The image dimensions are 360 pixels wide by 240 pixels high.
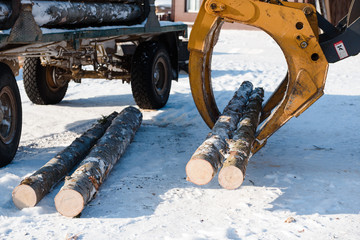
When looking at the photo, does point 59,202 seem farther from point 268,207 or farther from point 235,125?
point 235,125

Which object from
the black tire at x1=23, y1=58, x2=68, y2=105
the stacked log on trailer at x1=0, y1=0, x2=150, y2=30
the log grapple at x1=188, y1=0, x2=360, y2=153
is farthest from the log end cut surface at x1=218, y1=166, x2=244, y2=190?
the black tire at x1=23, y1=58, x2=68, y2=105

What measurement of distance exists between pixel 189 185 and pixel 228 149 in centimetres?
53

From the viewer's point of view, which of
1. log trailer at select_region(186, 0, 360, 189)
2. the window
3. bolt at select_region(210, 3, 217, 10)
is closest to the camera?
log trailer at select_region(186, 0, 360, 189)

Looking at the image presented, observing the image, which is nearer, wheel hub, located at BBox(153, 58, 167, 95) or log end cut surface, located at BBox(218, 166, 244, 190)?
log end cut surface, located at BBox(218, 166, 244, 190)

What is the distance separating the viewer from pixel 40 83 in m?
8.80

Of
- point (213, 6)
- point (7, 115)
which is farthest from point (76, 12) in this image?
point (213, 6)

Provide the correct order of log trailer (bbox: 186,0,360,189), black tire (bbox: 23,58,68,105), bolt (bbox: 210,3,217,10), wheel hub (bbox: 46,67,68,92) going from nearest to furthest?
1. log trailer (bbox: 186,0,360,189)
2. bolt (bbox: 210,3,217,10)
3. black tire (bbox: 23,58,68,105)
4. wheel hub (bbox: 46,67,68,92)

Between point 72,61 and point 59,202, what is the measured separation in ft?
11.3

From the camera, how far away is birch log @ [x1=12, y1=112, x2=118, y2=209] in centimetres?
446

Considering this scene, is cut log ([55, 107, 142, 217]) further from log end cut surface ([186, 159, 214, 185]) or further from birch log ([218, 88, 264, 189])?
birch log ([218, 88, 264, 189])

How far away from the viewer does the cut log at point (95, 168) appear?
4301 millimetres

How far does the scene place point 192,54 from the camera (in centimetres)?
574

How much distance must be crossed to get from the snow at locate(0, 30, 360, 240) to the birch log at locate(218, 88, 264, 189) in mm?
325

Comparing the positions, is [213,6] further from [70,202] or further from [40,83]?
[40,83]
